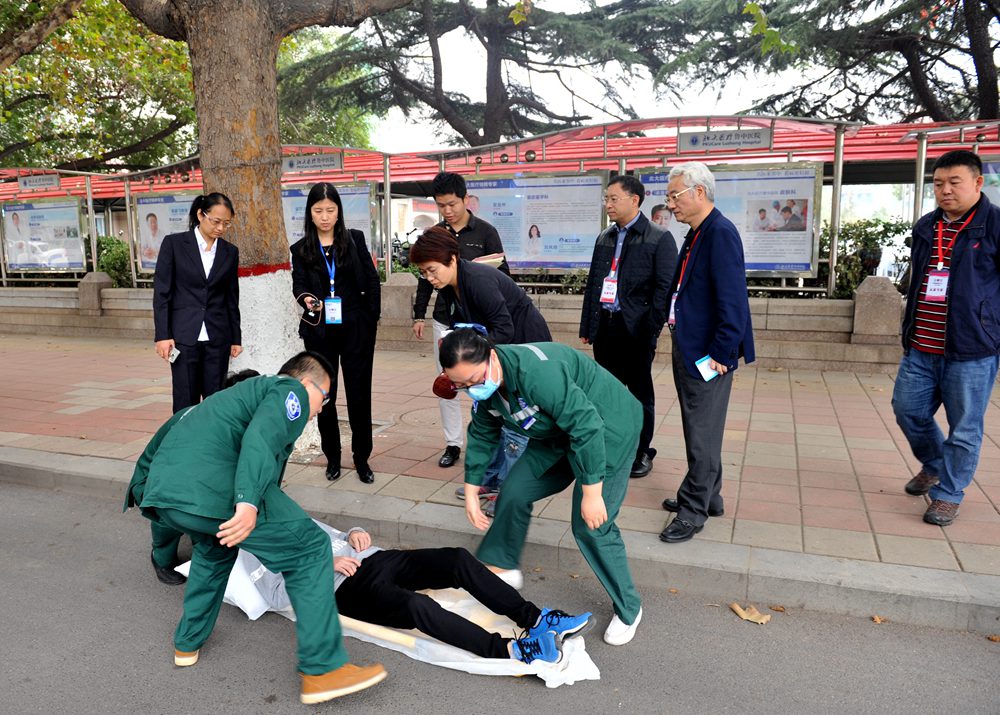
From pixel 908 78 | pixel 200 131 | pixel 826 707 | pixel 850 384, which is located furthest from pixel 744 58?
pixel 826 707

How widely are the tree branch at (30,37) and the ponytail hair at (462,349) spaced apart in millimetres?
5553

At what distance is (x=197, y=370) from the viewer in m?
4.51

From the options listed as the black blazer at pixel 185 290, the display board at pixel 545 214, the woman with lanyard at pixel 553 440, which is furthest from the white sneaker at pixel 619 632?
the display board at pixel 545 214

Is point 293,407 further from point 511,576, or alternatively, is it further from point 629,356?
point 629,356

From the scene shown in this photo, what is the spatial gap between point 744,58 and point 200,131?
12.4 m

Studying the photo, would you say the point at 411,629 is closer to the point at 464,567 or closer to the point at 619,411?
the point at 464,567

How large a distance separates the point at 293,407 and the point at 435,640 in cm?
107

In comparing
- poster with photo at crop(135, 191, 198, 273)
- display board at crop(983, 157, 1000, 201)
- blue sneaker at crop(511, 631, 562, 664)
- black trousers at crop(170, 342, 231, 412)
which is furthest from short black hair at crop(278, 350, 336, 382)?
poster with photo at crop(135, 191, 198, 273)

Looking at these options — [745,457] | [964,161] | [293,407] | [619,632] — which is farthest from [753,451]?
[293,407]

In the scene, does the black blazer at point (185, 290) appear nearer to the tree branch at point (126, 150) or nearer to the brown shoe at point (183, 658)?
the brown shoe at point (183, 658)

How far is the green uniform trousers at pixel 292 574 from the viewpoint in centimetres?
257

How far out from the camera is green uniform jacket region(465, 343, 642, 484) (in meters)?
2.57

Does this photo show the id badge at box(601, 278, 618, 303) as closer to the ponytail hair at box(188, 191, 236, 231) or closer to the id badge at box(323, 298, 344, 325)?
the id badge at box(323, 298, 344, 325)

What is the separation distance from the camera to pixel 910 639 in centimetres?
293
